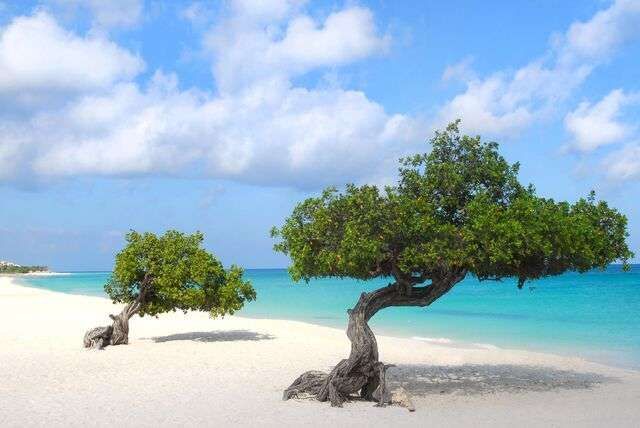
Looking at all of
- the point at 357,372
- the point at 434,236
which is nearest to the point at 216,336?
the point at 357,372

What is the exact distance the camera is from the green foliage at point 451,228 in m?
14.0

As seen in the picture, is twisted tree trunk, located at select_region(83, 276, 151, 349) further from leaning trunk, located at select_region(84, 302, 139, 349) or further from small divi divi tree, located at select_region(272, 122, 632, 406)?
small divi divi tree, located at select_region(272, 122, 632, 406)

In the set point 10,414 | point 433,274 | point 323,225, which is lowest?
point 10,414

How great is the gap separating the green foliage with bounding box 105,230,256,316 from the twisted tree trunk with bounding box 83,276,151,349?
0.09 meters

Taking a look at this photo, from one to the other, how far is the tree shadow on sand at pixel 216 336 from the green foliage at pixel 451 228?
490 inches

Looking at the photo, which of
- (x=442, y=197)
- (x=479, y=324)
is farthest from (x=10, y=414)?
(x=479, y=324)

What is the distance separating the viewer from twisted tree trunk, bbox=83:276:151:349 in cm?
2420

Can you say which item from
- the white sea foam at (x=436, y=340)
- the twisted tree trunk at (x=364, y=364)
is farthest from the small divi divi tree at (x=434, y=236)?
the white sea foam at (x=436, y=340)

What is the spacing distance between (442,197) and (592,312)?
43277mm

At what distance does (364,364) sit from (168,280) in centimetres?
1205

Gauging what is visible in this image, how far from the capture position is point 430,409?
571 inches

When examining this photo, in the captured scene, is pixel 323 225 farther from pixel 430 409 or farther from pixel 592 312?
pixel 592 312

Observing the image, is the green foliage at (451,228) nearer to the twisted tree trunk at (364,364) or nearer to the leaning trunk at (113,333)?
the twisted tree trunk at (364,364)

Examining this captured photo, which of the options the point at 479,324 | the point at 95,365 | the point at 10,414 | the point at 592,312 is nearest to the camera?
the point at 10,414
